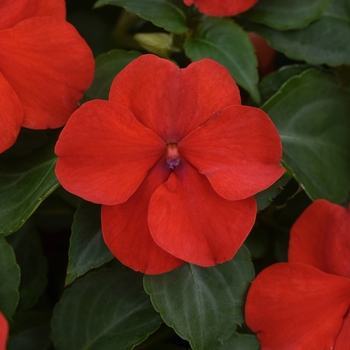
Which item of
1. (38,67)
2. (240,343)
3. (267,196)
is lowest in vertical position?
(240,343)

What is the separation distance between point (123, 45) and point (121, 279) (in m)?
0.38

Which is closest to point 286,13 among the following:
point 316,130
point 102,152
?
point 316,130

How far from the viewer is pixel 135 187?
1.93 ft

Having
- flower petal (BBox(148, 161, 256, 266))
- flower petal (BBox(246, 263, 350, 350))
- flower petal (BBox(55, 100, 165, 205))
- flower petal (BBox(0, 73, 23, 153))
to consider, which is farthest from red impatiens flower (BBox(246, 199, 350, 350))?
flower petal (BBox(0, 73, 23, 153))

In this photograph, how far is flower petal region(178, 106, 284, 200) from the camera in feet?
1.92

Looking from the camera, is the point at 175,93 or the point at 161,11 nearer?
the point at 175,93

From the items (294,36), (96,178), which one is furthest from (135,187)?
(294,36)

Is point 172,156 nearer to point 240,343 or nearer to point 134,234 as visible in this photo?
point 134,234

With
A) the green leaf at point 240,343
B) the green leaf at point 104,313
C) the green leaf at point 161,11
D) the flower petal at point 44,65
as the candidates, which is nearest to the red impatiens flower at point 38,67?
the flower petal at point 44,65

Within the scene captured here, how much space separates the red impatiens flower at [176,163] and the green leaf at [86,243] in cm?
5

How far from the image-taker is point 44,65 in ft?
2.08

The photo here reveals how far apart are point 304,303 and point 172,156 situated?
0.79 ft

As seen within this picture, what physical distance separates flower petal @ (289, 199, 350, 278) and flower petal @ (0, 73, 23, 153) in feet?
1.15

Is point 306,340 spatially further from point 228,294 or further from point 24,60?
point 24,60
